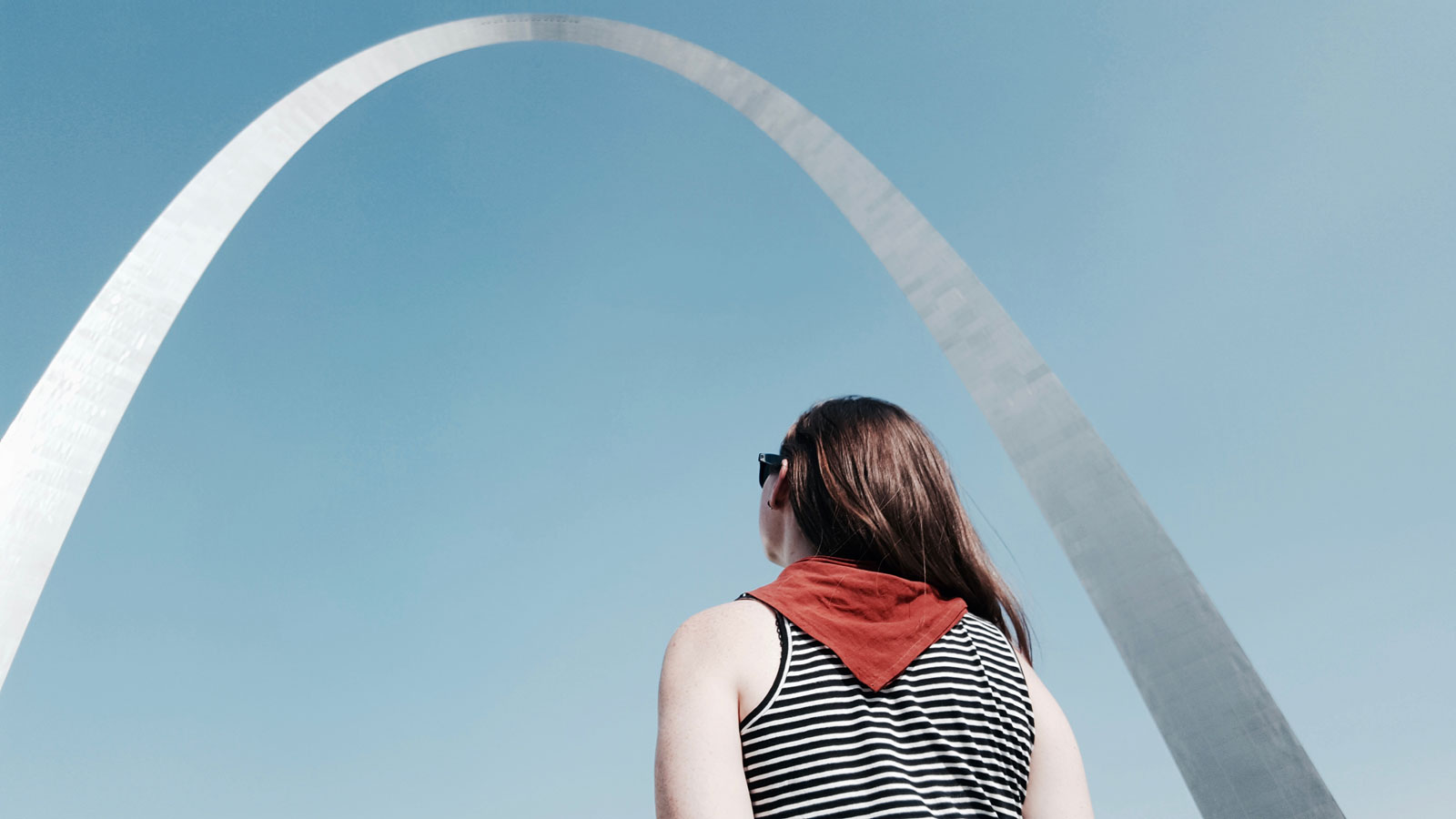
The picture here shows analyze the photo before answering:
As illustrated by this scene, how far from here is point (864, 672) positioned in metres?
A: 1.72

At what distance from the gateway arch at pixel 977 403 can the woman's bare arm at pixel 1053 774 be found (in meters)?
6.43

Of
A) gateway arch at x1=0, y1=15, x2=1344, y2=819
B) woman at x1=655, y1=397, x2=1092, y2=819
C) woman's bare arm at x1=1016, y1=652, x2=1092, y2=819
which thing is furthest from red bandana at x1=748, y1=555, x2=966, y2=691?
gateway arch at x1=0, y1=15, x2=1344, y2=819

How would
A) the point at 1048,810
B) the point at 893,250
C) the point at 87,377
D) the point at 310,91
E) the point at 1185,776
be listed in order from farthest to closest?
the point at 310,91 < the point at 893,250 < the point at 87,377 < the point at 1185,776 < the point at 1048,810

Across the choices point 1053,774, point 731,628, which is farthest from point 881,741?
point 1053,774

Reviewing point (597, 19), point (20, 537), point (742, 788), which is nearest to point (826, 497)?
point (742, 788)

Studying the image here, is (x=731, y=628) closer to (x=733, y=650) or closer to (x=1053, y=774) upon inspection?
(x=733, y=650)

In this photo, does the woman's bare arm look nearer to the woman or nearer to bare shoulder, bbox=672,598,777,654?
Result: the woman

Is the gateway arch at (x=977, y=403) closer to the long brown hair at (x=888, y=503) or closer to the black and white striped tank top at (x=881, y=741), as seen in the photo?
the long brown hair at (x=888, y=503)

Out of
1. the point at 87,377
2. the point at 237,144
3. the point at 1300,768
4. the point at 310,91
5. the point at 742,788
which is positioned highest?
the point at 310,91

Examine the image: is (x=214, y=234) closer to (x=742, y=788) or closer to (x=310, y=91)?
(x=310, y=91)

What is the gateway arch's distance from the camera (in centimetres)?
764

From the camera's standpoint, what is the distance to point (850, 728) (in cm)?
168

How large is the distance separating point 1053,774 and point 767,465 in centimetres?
101

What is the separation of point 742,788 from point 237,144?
14.6 metres
